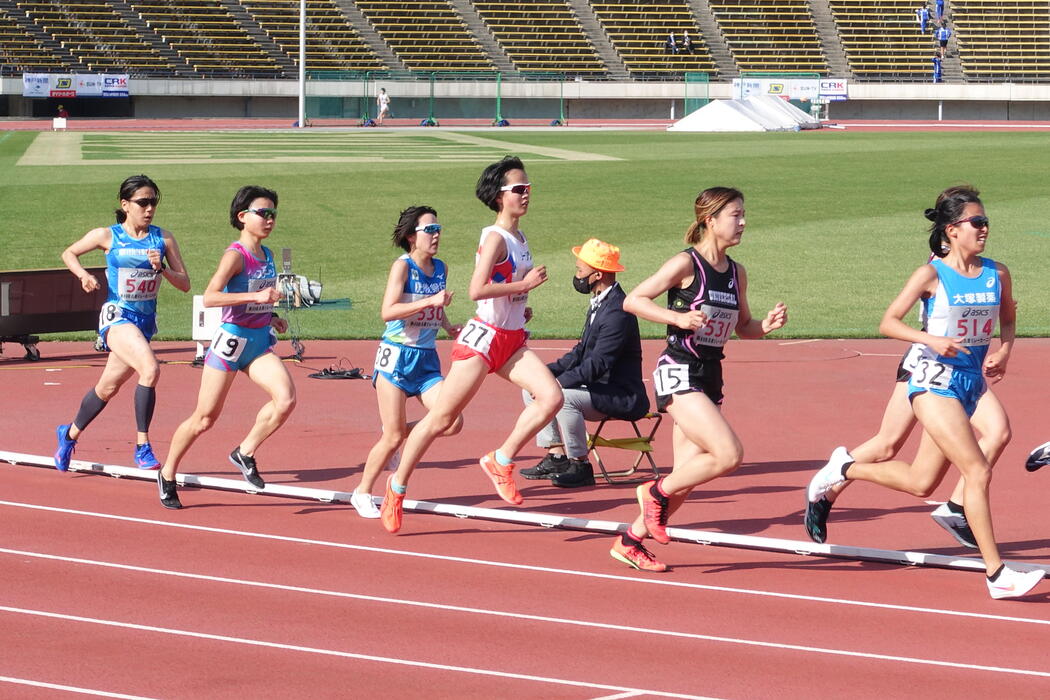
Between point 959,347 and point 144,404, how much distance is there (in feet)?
17.1

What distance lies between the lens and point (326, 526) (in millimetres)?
8312

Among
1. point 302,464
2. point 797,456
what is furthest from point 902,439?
point 302,464

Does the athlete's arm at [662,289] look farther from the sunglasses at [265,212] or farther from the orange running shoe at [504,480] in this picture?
the sunglasses at [265,212]

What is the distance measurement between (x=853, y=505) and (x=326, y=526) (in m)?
3.23

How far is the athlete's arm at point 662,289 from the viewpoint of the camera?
695 cm

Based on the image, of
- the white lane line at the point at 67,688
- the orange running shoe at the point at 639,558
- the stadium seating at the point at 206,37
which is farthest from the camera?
the stadium seating at the point at 206,37

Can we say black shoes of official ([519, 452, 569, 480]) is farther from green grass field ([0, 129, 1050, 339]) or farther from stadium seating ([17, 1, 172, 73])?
stadium seating ([17, 1, 172, 73])

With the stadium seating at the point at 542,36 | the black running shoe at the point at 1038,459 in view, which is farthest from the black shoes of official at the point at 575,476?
the stadium seating at the point at 542,36

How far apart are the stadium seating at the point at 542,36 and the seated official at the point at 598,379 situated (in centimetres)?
5617

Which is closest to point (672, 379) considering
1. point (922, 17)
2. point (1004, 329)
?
point (1004, 329)

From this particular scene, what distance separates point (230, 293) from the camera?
8.51 m

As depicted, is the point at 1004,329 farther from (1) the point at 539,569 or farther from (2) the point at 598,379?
(2) the point at 598,379

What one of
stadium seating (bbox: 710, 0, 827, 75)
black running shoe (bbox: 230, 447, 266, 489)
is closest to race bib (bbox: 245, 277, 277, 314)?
black running shoe (bbox: 230, 447, 266, 489)

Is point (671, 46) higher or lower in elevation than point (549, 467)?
higher
